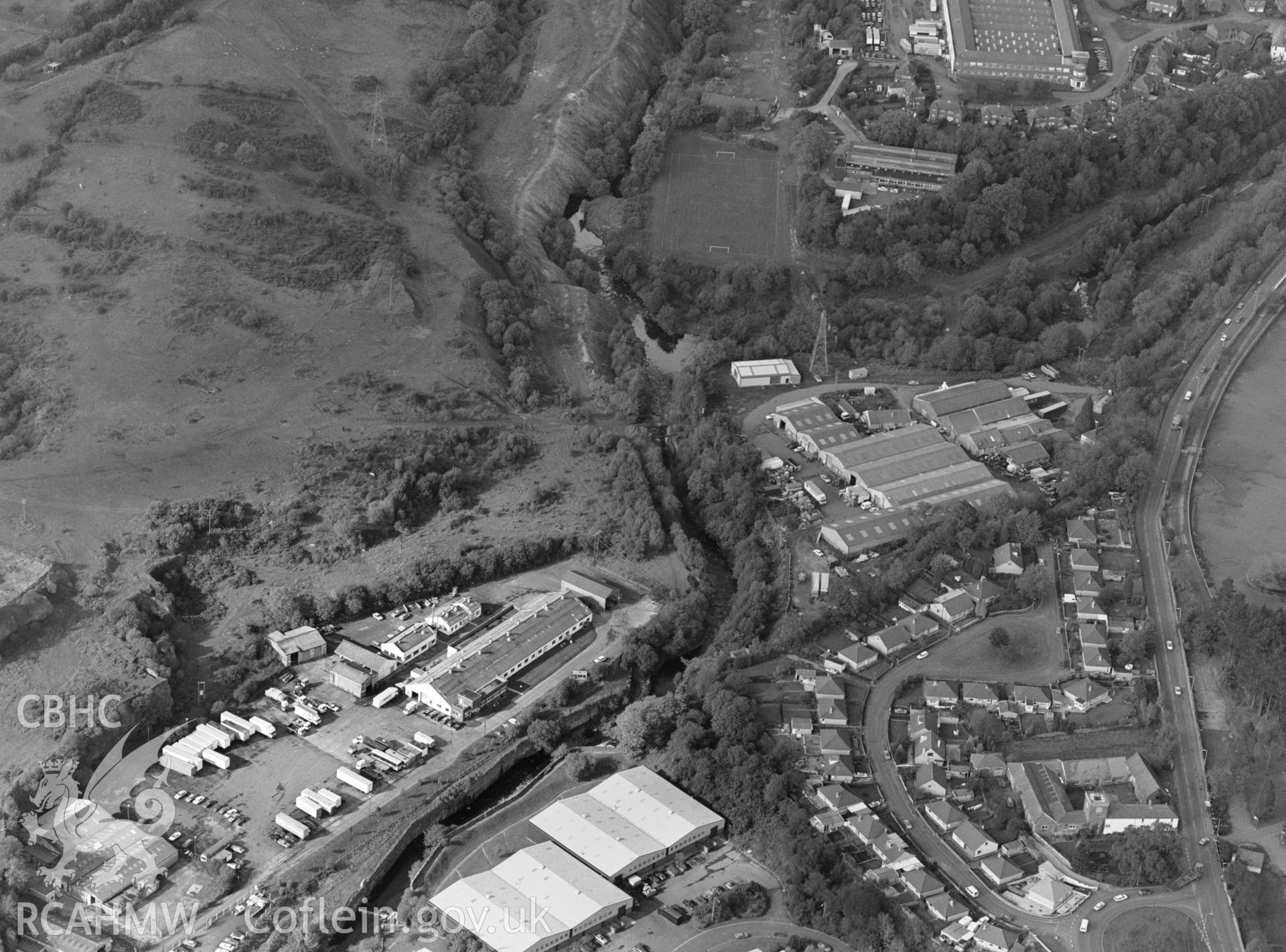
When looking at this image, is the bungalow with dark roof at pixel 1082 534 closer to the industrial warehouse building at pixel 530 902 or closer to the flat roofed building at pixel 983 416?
the flat roofed building at pixel 983 416

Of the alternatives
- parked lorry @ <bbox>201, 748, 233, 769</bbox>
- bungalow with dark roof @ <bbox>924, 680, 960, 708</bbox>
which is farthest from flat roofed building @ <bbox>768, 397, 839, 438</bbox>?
→ parked lorry @ <bbox>201, 748, 233, 769</bbox>

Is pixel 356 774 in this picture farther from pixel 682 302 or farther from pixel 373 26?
pixel 373 26

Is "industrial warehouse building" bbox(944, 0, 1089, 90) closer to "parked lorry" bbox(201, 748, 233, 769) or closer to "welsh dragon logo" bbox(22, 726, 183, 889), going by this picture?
"parked lorry" bbox(201, 748, 233, 769)

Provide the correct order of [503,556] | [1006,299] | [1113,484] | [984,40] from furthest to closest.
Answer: [984,40] < [1006,299] < [1113,484] < [503,556]

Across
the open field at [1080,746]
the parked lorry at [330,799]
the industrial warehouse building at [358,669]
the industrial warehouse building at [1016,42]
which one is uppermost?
the industrial warehouse building at [1016,42]

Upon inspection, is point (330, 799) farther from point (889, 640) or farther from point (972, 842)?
point (889, 640)

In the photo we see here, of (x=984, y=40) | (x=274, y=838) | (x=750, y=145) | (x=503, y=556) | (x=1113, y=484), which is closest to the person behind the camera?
(x=274, y=838)

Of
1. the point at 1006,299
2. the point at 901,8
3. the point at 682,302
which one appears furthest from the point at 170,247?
the point at 901,8

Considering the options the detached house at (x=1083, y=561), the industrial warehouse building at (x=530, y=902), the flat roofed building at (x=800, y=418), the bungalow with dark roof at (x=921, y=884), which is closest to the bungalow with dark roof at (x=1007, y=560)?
the detached house at (x=1083, y=561)
